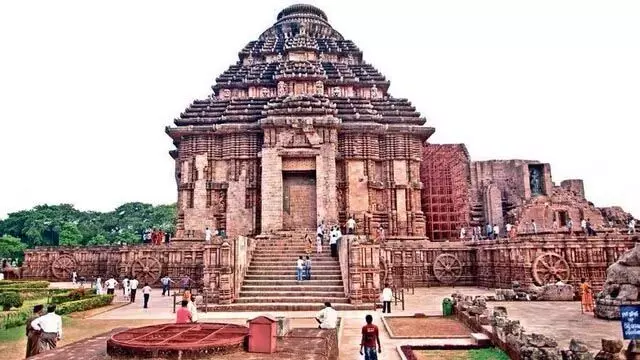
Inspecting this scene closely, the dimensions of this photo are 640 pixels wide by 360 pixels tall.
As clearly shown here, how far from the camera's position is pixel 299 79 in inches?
1228

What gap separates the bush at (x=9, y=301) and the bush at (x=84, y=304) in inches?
84.3

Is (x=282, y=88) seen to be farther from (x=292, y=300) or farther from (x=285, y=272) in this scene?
(x=292, y=300)

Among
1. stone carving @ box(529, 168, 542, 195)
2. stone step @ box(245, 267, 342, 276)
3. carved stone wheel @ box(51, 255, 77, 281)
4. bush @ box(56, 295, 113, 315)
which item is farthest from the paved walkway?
stone carving @ box(529, 168, 542, 195)

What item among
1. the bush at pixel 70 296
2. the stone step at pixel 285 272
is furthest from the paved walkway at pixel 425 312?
the stone step at pixel 285 272

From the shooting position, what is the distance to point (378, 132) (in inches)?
1145

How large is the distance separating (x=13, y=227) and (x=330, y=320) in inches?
2305

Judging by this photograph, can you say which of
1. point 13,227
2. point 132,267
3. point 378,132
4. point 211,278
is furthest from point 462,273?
point 13,227

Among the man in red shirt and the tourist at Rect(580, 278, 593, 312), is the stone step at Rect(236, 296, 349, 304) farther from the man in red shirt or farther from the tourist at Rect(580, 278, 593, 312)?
the man in red shirt

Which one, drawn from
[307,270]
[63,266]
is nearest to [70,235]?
[63,266]

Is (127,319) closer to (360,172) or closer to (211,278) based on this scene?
(211,278)

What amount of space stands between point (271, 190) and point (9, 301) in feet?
44.2

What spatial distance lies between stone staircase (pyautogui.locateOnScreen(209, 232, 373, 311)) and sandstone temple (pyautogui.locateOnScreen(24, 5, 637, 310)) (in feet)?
0.26

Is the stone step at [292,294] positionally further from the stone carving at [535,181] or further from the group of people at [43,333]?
the stone carving at [535,181]

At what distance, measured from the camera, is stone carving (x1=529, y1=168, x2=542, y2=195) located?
3394 cm
